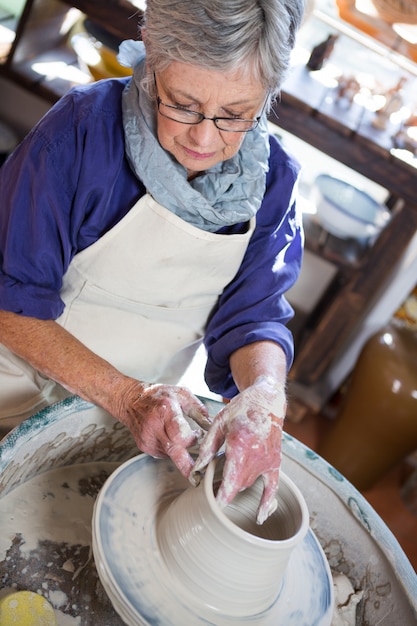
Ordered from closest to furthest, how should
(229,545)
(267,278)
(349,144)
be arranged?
(229,545) < (267,278) < (349,144)

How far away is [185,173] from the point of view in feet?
4.20

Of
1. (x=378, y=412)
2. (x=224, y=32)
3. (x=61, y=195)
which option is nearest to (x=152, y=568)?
(x=61, y=195)

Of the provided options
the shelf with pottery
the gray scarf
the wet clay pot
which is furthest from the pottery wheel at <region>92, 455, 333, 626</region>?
the shelf with pottery

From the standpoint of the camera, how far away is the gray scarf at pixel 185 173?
1.23m

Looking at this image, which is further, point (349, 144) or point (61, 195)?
point (349, 144)

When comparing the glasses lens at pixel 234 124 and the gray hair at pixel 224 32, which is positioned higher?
the gray hair at pixel 224 32

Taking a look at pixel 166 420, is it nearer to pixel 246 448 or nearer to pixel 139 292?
pixel 246 448

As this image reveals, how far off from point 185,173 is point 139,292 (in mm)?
277

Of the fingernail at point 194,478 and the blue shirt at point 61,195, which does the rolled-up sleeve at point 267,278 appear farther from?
the fingernail at point 194,478

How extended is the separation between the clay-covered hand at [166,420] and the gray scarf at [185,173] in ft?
1.20

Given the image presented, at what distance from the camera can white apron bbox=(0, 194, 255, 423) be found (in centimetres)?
132

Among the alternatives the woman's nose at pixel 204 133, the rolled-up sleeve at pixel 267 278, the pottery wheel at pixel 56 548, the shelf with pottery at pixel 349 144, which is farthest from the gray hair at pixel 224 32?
the shelf with pottery at pixel 349 144

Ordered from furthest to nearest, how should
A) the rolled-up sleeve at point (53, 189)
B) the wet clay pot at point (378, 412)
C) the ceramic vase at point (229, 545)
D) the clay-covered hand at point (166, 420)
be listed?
1. the wet clay pot at point (378, 412)
2. the rolled-up sleeve at point (53, 189)
3. the clay-covered hand at point (166, 420)
4. the ceramic vase at point (229, 545)

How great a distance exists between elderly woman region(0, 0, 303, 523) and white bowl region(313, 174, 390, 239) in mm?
1041
